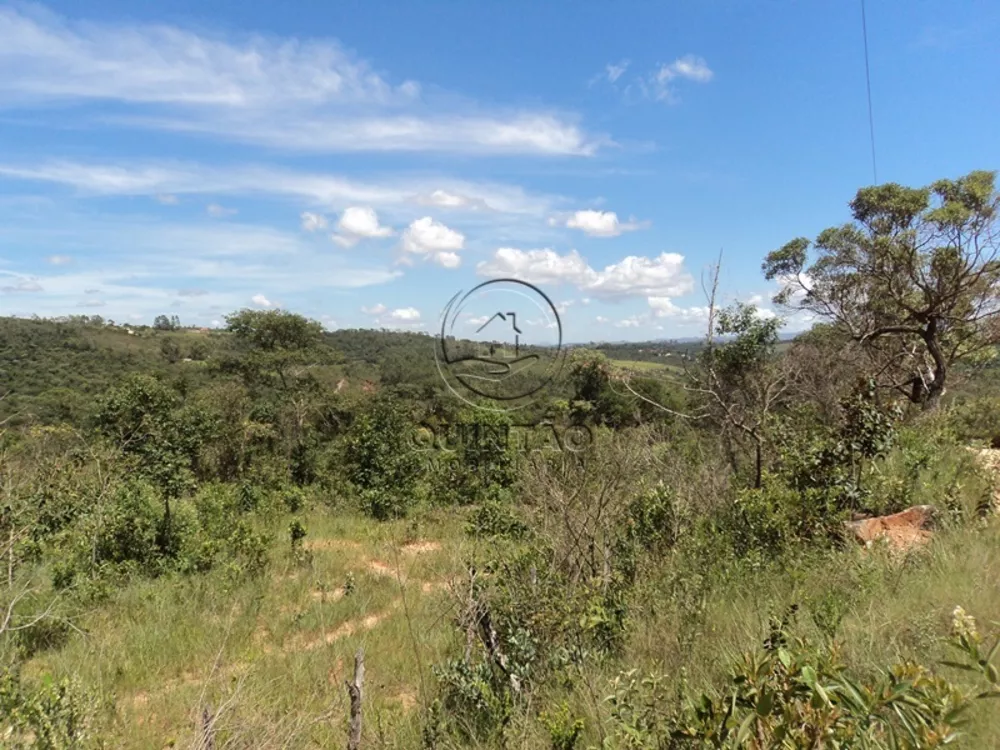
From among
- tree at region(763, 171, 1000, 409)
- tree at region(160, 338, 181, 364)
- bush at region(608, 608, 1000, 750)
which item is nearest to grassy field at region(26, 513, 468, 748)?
bush at region(608, 608, 1000, 750)

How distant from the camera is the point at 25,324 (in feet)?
143

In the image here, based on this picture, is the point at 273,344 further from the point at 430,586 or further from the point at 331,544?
the point at 430,586

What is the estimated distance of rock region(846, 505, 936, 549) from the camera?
3.75 meters

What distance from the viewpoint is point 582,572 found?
4.34 metres

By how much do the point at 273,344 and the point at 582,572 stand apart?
74.2 feet

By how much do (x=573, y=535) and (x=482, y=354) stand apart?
503cm

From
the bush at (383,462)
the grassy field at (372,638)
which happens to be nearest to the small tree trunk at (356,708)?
the grassy field at (372,638)

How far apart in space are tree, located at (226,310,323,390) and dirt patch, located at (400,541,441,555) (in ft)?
48.7

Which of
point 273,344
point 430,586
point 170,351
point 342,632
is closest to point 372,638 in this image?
point 342,632

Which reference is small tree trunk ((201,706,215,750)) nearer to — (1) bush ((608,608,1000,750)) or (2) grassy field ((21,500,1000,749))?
(2) grassy field ((21,500,1000,749))

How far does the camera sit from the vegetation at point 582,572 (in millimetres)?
2119

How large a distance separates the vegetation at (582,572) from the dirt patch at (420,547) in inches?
2.8

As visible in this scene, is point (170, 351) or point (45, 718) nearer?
point (45, 718)

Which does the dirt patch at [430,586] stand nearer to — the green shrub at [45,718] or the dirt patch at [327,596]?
the dirt patch at [327,596]
